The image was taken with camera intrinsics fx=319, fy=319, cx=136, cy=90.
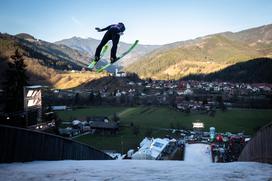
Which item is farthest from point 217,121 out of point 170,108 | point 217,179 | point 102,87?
point 102,87

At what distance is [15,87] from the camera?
82.9 feet

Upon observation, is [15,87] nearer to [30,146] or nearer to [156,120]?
[30,146]

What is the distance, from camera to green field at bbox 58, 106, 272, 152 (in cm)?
5141

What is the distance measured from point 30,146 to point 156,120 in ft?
202

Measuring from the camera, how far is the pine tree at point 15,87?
24.6m

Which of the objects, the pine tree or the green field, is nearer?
the pine tree

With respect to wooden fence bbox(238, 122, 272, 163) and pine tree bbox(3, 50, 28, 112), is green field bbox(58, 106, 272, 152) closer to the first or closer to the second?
pine tree bbox(3, 50, 28, 112)

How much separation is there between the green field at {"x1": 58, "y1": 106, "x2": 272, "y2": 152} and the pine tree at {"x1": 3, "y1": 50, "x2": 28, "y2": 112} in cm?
2088

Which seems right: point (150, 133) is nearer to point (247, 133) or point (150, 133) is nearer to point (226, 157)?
point (247, 133)

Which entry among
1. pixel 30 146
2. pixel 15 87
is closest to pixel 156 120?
pixel 15 87

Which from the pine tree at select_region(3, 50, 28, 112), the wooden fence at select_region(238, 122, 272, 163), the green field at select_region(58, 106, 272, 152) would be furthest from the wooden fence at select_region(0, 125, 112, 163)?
the green field at select_region(58, 106, 272, 152)

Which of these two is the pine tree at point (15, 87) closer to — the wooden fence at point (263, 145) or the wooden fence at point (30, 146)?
the wooden fence at point (30, 146)

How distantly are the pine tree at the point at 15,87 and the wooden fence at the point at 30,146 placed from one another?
1298 centimetres

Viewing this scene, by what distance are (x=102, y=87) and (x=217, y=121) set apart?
84.8 m
